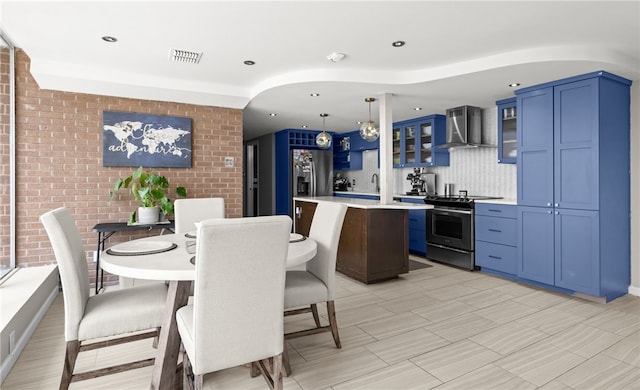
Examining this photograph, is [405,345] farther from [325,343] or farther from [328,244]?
[328,244]

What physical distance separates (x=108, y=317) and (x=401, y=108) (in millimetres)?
4475

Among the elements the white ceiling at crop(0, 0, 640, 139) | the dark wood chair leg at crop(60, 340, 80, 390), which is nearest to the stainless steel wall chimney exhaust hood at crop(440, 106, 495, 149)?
the white ceiling at crop(0, 0, 640, 139)

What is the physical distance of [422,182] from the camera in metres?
6.13

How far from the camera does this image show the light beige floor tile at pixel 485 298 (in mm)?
→ 3420

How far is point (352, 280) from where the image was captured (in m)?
4.18

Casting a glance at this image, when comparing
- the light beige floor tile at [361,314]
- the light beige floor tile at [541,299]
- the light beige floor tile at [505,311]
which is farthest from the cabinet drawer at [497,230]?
the light beige floor tile at [361,314]

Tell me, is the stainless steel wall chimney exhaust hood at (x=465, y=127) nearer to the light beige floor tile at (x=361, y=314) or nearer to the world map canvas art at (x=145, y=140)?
the light beige floor tile at (x=361, y=314)

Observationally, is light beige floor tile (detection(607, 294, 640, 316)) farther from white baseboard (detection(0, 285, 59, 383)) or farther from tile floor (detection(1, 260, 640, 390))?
white baseboard (detection(0, 285, 59, 383))

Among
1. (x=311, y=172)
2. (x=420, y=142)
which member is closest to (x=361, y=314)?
(x=420, y=142)

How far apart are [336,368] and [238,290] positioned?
1063mm

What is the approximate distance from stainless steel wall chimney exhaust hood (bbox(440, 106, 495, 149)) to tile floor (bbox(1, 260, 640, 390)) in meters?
2.27

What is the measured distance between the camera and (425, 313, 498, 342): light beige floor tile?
271 cm

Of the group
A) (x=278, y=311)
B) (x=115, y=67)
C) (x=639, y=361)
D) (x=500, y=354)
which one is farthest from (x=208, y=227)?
(x=115, y=67)

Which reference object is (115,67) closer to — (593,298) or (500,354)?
(500,354)
